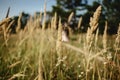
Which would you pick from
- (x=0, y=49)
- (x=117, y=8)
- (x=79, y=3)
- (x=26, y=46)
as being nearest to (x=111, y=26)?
(x=117, y=8)

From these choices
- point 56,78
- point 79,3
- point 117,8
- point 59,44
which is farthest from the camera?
point 79,3

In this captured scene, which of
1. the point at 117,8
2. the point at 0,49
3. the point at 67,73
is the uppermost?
the point at 117,8

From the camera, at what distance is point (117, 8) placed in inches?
756

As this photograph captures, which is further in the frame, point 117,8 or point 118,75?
point 117,8

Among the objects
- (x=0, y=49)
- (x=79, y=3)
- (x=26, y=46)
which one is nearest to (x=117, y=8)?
(x=79, y=3)

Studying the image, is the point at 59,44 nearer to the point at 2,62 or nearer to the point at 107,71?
the point at 107,71

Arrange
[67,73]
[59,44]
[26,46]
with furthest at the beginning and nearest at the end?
[26,46]
[67,73]
[59,44]

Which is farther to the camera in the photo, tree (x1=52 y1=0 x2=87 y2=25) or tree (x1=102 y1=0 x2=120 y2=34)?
tree (x1=52 y1=0 x2=87 y2=25)

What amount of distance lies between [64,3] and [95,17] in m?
27.5

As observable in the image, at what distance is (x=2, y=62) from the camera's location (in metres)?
2.81

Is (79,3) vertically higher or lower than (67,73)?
higher

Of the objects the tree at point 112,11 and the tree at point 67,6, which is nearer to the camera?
the tree at point 112,11

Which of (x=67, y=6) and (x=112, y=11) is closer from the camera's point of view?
(x=112, y=11)

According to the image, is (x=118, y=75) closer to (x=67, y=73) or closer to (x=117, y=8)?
(x=67, y=73)
